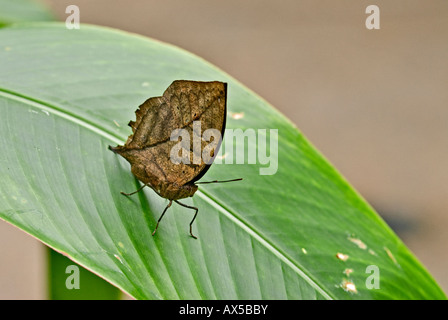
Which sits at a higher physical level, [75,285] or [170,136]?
[170,136]

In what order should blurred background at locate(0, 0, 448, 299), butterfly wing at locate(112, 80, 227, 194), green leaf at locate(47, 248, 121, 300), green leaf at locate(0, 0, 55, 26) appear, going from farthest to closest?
blurred background at locate(0, 0, 448, 299) < green leaf at locate(0, 0, 55, 26) < green leaf at locate(47, 248, 121, 300) < butterfly wing at locate(112, 80, 227, 194)

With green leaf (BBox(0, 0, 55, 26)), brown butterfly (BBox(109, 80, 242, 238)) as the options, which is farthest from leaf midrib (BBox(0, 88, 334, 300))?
green leaf (BBox(0, 0, 55, 26))

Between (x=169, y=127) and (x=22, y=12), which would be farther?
(x=22, y=12)

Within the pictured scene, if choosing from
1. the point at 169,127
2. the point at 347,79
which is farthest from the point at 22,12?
the point at 347,79

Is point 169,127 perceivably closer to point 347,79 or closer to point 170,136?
point 170,136

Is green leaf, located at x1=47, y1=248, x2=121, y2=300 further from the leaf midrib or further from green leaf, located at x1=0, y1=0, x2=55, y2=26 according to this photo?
green leaf, located at x1=0, y1=0, x2=55, y2=26

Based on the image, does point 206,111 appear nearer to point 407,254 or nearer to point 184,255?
point 184,255
